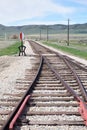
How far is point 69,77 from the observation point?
1513cm

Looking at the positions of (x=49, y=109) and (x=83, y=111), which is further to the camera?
(x=49, y=109)

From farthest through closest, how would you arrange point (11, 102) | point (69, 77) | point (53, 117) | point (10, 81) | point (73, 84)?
1. point (69, 77)
2. point (10, 81)
3. point (73, 84)
4. point (11, 102)
5. point (53, 117)

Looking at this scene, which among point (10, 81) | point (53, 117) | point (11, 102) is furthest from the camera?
point (10, 81)

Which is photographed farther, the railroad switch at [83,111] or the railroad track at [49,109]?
the railroad switch at [83,111]

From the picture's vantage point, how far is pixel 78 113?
8.31 meters

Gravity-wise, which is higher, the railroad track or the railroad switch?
the railroad switch

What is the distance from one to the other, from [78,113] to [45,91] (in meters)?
3.19

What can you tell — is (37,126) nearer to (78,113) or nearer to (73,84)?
Result: (78,113)

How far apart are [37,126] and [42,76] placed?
7967 mm

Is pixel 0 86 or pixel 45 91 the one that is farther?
pixel 0 86

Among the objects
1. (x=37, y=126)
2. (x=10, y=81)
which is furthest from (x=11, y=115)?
(x=10, y=81)

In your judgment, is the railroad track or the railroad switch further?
the railroad switch

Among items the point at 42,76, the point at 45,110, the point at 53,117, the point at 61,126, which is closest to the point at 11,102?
the point at 45,110

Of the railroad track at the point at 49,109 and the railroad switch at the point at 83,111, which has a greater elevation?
the railroad switch at the point at 83,111
